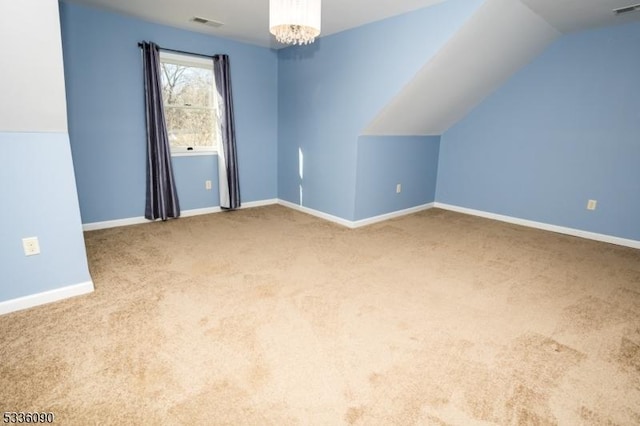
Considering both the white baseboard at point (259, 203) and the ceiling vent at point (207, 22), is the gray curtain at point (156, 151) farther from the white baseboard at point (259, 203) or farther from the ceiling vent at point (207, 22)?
the white baseboard at point (259, 203)

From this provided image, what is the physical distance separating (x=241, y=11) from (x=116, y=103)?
166 cm

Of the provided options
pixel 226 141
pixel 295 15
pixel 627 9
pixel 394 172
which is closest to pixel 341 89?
pixel 394 172

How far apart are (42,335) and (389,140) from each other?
12.1 ft

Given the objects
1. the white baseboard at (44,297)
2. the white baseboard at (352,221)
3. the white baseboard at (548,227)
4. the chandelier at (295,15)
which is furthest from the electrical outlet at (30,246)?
the white baseboard at (548,227)

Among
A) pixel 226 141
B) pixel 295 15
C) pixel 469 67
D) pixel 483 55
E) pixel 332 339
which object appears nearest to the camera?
pixel 295 15

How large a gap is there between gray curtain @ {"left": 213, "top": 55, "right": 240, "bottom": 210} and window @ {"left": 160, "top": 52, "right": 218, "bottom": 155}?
0.14m

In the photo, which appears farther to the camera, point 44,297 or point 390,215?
point 390,215

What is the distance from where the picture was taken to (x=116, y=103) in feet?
11.6

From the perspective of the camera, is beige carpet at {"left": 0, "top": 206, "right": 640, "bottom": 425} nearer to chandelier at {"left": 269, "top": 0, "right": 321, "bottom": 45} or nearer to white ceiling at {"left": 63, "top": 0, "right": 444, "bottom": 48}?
chandelier at {"left": 269, "top": 0, "right": 321, "bottom": 45}

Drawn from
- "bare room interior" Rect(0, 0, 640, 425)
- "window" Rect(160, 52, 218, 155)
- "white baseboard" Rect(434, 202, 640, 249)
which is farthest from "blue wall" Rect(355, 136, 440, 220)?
"window" Rect(160, 52, 218, 155)

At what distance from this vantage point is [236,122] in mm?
4449

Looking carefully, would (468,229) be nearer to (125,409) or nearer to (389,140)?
(389,140)

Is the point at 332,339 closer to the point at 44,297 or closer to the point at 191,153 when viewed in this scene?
the point at 44,297

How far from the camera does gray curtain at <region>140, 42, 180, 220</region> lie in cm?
355
